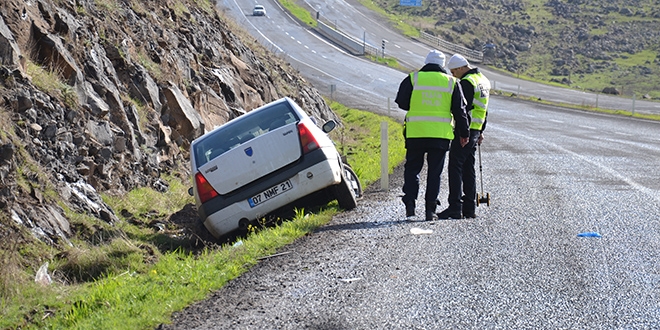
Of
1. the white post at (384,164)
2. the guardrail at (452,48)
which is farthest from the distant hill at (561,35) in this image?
the white post at (384,164)

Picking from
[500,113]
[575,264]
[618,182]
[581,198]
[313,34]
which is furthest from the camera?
[313,34]

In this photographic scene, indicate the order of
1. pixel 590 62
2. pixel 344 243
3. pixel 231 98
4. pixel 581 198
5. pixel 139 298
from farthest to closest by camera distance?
pixel 590 62 → pixel 231 98 → pixel 581 198 → pixel 344 243 → pixel 139 298

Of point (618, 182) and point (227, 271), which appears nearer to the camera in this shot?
point (227, 271)

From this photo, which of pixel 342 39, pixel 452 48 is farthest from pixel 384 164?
pixel 452 48

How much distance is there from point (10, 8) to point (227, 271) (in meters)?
6.55

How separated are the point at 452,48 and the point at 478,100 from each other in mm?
61550

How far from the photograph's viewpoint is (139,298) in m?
6.48

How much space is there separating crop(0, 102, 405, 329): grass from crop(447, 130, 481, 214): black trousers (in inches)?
58.2

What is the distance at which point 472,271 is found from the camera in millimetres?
6676

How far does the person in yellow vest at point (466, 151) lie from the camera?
9531 millimetres

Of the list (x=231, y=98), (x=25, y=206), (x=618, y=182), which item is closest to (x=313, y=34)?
(x=231, y=98)

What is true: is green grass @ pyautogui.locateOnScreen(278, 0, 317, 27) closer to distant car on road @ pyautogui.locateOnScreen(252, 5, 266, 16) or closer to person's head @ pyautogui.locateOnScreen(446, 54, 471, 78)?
distant car on road @ pyautogui.locateOnScreen(252, 5, 266, 16)

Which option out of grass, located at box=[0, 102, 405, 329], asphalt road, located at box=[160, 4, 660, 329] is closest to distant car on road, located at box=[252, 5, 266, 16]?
asphalt road, located at box=[160, 4, 660, 329]

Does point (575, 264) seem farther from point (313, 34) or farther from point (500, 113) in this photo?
point (313, 34)
